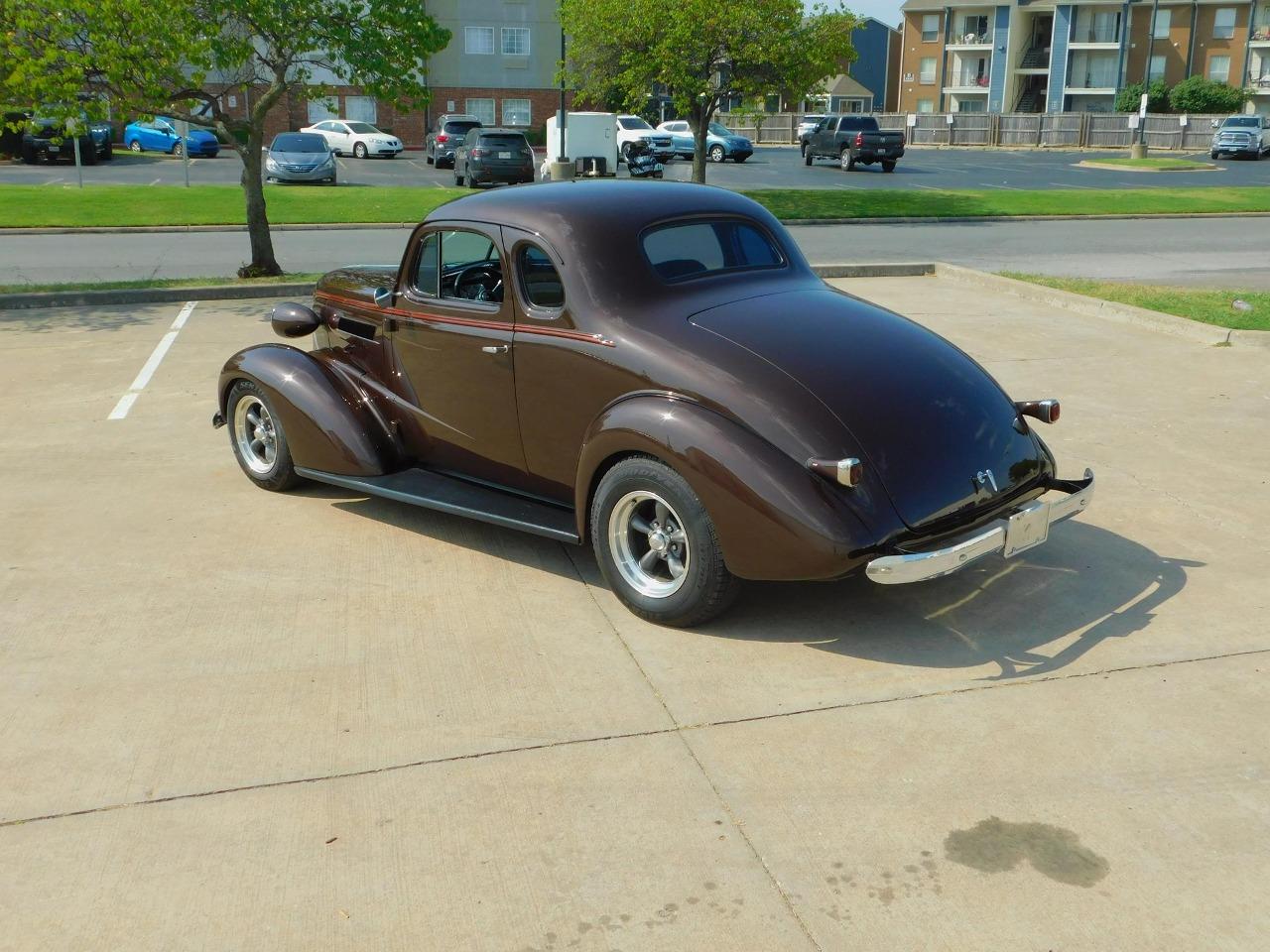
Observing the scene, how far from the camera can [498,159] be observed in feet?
102

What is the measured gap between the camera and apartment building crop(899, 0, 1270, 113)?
72.6m

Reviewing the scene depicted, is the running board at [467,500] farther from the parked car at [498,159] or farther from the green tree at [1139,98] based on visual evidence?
the green tree at [1139,98]

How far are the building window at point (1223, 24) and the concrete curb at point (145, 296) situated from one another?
7443cm

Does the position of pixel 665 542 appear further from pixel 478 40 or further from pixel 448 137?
pixel 478 40

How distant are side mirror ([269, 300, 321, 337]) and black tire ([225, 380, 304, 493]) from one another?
0.40 m

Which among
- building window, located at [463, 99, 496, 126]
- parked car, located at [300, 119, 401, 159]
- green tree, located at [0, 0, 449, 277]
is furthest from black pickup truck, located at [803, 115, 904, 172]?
green tree, located at [0, 0, 449, 277]

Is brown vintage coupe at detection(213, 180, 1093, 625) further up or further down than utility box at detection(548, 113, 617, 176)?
further down

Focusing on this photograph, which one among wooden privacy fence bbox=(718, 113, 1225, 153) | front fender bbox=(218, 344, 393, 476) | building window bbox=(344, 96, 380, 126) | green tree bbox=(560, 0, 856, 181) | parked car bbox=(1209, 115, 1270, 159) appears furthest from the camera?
wooden privacy fence bbox=(718, 113, 1225, 153)

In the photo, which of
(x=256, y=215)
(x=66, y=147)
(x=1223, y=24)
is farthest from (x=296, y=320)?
(x=1223, y=24)

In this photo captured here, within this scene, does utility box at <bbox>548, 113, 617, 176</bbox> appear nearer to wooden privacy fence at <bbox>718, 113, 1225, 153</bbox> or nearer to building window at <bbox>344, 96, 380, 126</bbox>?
wooden privacy fence at <bbox>718, 113, 1225, 153</bbox>

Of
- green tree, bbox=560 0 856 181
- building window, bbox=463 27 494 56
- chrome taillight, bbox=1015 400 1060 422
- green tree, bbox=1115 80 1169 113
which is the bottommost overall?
chrome taillight, bbox=1015 400 1060 422

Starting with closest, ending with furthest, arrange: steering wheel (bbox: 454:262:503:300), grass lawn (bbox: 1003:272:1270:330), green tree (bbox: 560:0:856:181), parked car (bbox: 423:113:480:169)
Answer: steering wheel (bbox: 454:262:503:300)
grass lawn (bbox: 1003:272:1270:330)
green tree (bbox: 560:0:856:181)
parked car (bbox: 423:113:480:169)

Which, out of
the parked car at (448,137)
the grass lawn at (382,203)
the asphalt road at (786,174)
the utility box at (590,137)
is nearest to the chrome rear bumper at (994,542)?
the grass lawn at (382,203)

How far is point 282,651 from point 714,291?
252 cm
